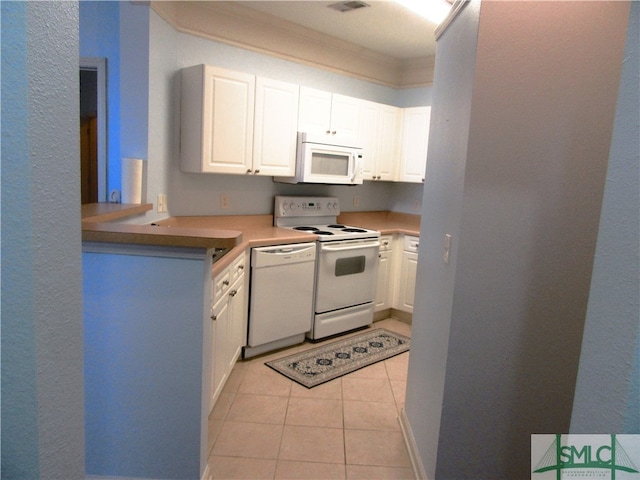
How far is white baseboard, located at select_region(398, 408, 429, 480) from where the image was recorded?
1.99 m

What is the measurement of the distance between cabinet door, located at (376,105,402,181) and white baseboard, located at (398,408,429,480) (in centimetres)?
247

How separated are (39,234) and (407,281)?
12.0 ft

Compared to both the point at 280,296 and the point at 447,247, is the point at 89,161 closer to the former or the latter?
the point at 280,296

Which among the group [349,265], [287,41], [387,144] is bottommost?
[349,265]

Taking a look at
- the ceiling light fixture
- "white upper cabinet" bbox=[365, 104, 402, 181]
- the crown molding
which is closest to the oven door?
"white upper cabinet" bbox=[365, 104, 402, 181]

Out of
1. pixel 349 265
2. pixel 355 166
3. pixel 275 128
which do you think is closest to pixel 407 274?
pixel 349 265

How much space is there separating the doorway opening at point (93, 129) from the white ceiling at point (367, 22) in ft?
3.77

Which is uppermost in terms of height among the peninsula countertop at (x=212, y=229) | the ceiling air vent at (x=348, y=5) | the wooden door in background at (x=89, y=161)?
the ceiling air vent at (x=348, y=5)

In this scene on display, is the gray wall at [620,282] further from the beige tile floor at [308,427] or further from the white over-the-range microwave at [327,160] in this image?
the white over-the-range microwave at [327,160]

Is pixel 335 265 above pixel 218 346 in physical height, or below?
above

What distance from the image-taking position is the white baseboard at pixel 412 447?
78.2 inches

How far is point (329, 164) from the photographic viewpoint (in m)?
3.73

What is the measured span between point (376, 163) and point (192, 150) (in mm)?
1893

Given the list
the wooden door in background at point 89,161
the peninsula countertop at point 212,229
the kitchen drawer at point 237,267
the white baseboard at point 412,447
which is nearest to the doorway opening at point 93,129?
the wooden door in background at point 89,161
